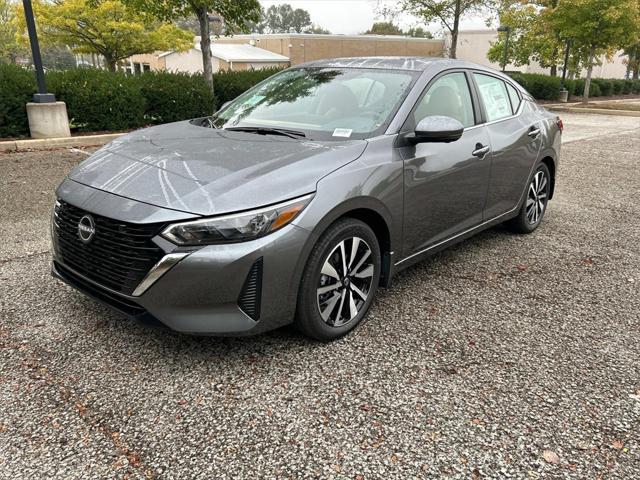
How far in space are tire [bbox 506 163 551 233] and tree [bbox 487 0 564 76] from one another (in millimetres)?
23664

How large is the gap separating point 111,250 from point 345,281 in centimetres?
129

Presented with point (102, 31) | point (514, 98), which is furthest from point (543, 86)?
point (514, 98)

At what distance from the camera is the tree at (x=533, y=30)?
27359mm

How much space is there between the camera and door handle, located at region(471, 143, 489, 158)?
403cm

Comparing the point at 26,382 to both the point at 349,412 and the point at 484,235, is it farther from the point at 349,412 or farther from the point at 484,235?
the point at 484,235

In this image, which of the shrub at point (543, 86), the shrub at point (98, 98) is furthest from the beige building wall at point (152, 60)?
the shrub at point (98, 98)

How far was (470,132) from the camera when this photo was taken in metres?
4.05

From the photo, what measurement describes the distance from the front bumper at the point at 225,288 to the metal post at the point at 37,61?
8299 mm

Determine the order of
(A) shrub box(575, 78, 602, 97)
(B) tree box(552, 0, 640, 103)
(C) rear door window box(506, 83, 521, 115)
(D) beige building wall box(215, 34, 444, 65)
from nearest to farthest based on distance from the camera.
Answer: (C) rear door window box(506, 83, 521, 115) < (B) tree box(552, 0, 640, 103) < (A) shrub box(575, 78, 602, 97) < (D) beige building wall box(215, 34, 444, 65)

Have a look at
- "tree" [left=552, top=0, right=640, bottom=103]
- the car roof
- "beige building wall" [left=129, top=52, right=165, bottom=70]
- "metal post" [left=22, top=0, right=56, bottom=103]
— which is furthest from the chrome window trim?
"beige building wall" [left=129, top=52, right=165, bottom=70]

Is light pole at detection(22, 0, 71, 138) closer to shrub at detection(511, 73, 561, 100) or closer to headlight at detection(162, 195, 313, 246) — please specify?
headlight at detection(162, 195, 313, 246)

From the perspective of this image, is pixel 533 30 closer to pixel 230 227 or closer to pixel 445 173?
pixel 445 173

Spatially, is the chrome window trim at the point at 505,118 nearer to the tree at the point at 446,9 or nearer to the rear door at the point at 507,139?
the rear door at the point at 507,139

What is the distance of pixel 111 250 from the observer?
8.89 feet
